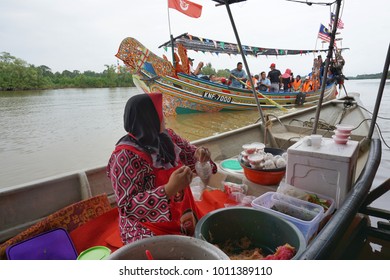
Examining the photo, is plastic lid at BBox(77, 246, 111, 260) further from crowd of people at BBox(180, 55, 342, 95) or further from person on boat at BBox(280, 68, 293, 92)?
A: person on boat at BBox(280, 68, 293, 92)

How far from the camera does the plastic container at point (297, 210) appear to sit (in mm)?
1410

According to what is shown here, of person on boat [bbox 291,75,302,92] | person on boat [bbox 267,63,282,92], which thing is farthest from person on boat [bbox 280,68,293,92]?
person on boat [bbox 267,63,282,92]

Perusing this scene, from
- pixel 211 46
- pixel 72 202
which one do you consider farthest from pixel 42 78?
pixel 72 202

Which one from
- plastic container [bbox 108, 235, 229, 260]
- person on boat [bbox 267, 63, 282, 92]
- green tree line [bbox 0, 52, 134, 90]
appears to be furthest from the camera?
green tree line [bbox 0, 52, 134, 90]

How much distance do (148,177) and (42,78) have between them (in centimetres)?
3740

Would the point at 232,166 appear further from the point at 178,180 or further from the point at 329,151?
the point at 178,180

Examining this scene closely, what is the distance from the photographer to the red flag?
5691 millimetres

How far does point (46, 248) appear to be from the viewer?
5.53ft

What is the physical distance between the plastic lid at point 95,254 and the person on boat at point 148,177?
11.0 inches

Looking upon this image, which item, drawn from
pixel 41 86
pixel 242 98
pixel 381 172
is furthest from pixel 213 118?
pixel 41 86

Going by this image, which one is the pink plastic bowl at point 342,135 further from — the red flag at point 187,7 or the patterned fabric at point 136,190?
the red flag at point 187,7

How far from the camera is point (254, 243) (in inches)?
59.1
